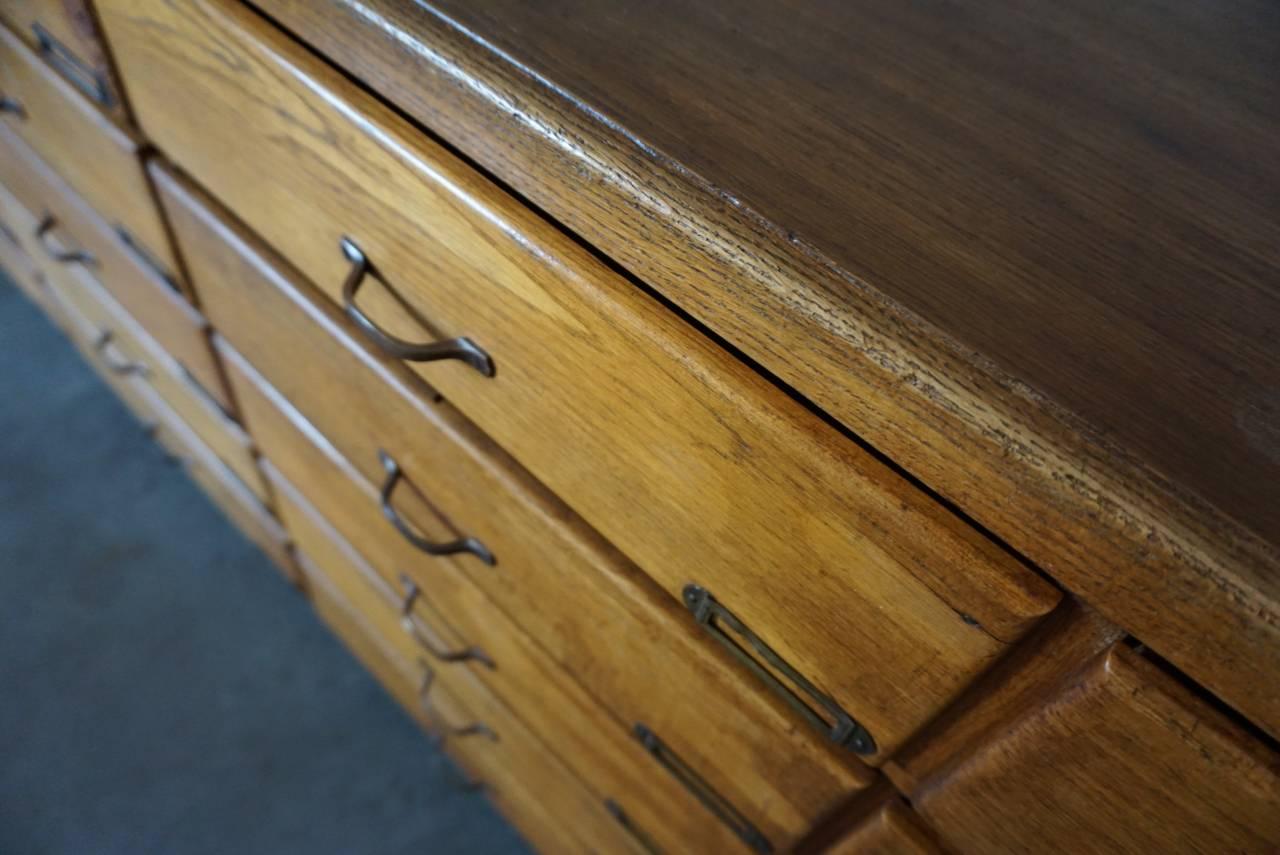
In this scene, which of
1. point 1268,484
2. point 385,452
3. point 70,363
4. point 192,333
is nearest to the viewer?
point 1268,484

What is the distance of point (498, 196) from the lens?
1.06ft

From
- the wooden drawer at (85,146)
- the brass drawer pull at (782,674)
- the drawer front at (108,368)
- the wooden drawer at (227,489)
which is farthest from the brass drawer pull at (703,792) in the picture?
the drawer front at (108,368)

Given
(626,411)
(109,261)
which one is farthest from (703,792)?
(109,261)

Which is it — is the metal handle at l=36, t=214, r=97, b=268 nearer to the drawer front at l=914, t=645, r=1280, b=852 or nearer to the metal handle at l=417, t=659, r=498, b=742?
the metal handle at l=417, t=659, r=498, b=742

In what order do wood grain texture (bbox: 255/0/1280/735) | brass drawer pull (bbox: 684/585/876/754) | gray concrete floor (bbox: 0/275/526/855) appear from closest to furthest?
wood grain texture (bbox: 255/0/1280/735) → brass drawer pull (bbox: 684/585/876/754) → gray concrete floor (bbox: 0/275/526/855)

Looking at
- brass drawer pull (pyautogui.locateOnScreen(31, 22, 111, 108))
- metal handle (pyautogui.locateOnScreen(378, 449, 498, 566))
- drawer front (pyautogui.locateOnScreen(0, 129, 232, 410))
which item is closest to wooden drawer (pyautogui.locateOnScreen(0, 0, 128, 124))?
brass drawer pull (pyautogui.locateOnScreen(31, 22, 111, 108))

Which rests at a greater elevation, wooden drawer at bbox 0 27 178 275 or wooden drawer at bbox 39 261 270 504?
wooden drawer at bbox 0 27 178 275

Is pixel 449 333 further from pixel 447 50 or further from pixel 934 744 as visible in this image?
pixel 934 744

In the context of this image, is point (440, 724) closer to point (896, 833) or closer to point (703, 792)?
point (703, 792)

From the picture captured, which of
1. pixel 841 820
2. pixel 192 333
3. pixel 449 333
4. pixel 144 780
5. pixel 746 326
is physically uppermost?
pixel 746 326

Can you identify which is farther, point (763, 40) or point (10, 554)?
point (10, 554)

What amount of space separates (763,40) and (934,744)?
10.8 inches

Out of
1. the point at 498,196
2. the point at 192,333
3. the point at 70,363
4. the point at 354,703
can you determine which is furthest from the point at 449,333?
the point at 70,363

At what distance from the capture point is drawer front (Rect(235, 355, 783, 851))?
51 cm
